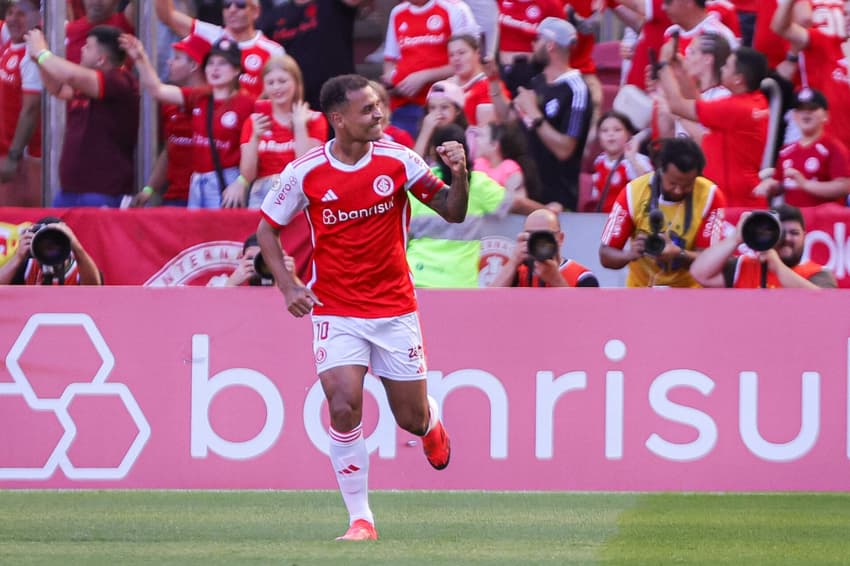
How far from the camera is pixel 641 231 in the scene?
992 cm

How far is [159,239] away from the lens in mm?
11086

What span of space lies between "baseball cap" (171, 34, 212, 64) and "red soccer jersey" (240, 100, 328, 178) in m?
1.23

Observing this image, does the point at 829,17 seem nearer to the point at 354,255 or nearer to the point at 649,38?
the point at 649,38

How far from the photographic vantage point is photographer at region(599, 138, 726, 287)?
9883 mm

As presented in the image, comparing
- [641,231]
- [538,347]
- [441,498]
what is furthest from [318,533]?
[641,231]

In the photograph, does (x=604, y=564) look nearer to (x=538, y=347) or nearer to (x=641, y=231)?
(x=538, y=347)

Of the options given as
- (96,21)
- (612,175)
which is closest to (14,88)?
(96,21)

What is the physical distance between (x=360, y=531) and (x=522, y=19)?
6.52 meters

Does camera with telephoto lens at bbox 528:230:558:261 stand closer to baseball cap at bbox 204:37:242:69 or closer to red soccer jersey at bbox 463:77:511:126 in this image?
red soccer jersey at bbox 463:77:511:126

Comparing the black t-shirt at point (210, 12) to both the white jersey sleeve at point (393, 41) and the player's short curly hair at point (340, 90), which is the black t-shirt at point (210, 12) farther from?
Answer: the player's short curly hair at point (340, 90)

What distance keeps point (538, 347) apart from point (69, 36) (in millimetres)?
5136

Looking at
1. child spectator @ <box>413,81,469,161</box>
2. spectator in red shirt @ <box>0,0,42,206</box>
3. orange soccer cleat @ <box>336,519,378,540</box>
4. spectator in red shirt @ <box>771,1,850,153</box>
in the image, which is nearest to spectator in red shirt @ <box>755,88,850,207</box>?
spectator in red shirt @ <box>771,1,850,153</box>

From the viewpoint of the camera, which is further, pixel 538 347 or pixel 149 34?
pixel 149 34

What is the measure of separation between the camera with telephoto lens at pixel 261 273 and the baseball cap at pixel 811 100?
416cm
